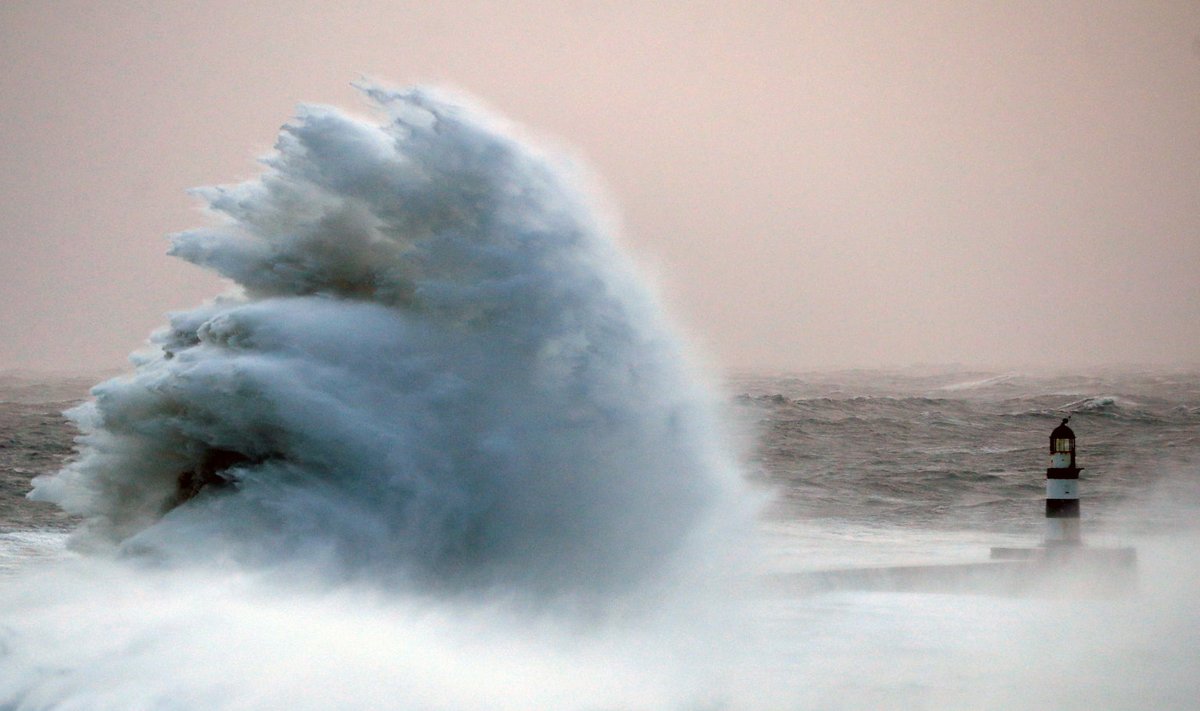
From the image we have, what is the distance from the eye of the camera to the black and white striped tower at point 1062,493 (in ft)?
38.2

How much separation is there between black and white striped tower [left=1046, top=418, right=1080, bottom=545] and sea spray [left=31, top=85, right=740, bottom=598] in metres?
3.54

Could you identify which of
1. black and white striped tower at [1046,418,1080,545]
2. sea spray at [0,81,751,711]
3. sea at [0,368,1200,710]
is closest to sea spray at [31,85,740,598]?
sea spray at [0,81,751,711]

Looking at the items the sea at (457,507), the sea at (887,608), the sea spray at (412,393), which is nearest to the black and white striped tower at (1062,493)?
the sea at (457,507)

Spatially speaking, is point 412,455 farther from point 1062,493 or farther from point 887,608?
point 1062,493

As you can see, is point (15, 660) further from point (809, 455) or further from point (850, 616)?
point (809, 455)

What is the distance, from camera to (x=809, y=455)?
2267 centimetres

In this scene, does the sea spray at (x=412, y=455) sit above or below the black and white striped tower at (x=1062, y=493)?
below

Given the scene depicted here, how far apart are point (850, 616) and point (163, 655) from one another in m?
5.18

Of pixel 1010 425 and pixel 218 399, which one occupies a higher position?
pixel 1010 425

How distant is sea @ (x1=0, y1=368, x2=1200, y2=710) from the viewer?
669 centimetres

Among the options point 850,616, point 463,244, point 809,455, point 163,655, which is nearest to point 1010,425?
point 809,455

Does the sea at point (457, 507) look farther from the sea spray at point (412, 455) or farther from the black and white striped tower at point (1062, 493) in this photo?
the black and white striped tower at point (1062, 493)

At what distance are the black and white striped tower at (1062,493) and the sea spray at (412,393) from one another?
3541 mm

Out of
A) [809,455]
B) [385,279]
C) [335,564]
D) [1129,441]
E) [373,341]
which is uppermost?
[1129,441]
